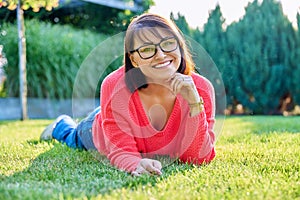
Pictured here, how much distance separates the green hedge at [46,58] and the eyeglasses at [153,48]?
4986 mm

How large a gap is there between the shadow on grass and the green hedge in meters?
4.74

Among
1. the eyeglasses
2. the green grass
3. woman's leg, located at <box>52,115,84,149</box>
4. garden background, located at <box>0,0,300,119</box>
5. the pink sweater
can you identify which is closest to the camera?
the green grass

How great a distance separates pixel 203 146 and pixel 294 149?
24.3 inches

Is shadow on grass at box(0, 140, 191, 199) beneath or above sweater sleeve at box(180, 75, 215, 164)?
beneath

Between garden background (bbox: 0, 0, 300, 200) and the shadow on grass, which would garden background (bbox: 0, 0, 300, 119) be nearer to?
garden background (bbox: 0, 0, 300, 200)

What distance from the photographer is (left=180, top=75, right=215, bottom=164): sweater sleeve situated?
1651 mm

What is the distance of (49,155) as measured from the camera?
1.96 m

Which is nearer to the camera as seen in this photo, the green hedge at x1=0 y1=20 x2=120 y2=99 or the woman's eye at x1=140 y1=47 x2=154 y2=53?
the woman's eye at x1=140 y1=47 x2=154 y2=53

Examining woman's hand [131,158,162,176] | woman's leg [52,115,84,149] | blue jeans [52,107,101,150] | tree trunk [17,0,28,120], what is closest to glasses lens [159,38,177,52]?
woman's hand [131,158,162,176]

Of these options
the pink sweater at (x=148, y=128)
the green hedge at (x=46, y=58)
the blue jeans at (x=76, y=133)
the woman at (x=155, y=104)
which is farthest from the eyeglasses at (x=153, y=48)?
the green hedge at (x=46, y=58)

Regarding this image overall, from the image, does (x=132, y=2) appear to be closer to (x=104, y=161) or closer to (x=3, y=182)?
(x=104, y=161)

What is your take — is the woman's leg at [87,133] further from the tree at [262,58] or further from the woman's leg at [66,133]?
the tree at [262,58]

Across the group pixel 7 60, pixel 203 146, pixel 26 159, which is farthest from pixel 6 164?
pixel 7 60

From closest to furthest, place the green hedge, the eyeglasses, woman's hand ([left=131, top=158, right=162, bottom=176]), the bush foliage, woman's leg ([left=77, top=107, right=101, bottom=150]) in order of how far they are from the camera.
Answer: woman's hand ([left=131, top=158, right=162, bottom=176]) < the eyeglasses < woman's leg ([left=77, top=107, right=101, bottom=150]) < the green hedge < the bush foliage
